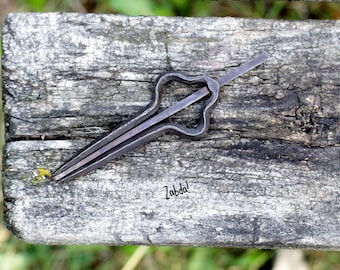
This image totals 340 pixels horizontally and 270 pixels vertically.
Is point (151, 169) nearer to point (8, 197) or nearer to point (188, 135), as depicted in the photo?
point (188, 135)

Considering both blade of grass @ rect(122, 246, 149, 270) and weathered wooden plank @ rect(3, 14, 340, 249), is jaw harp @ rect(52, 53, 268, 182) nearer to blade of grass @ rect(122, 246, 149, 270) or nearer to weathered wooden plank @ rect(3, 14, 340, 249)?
weathered wooden plank @ rect(3, 14, 340, 249)

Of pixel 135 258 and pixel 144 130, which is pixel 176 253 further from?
pixel 144 130

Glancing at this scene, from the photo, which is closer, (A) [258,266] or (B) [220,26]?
(B) [220,26]

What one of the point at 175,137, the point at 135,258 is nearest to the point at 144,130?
the point at 175,137

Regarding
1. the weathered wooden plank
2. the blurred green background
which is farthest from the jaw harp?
the blurred green background

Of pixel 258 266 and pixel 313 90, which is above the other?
pixel 313 90

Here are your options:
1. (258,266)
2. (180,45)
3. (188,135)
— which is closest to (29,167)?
(188,135)

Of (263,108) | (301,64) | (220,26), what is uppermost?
(220,26)
